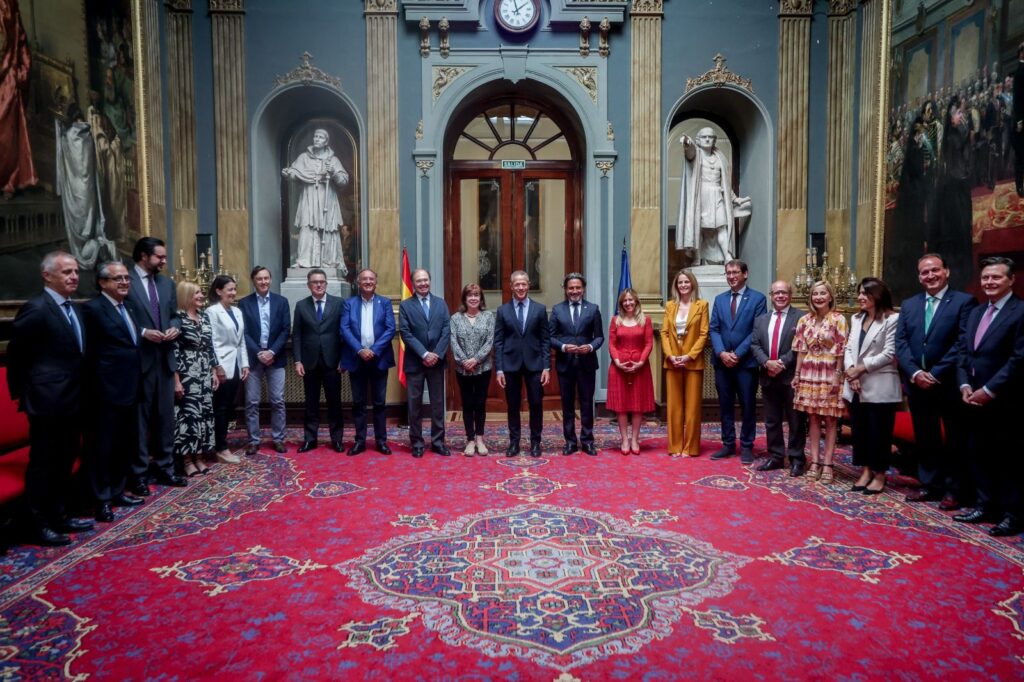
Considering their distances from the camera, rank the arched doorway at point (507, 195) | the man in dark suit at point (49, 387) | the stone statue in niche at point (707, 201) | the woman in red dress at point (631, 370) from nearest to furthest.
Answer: the man in dark suit at point (49, 387), the woman in red dress at point (631, 370), the stone statue in niche at point (707, 201), the arched doorway at point (507, 195)

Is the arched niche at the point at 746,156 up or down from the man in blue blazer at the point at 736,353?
up

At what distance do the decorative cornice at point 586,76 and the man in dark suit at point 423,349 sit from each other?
3.42 meters

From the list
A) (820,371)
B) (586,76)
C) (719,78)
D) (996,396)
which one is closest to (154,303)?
(820,371)

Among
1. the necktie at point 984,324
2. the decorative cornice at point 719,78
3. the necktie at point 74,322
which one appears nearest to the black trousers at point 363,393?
the necktie at point 74,322

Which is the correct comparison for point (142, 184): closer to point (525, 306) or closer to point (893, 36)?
point (525, 306)

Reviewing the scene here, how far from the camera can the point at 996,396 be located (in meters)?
3.93

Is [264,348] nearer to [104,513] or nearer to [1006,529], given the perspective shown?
[104,513]

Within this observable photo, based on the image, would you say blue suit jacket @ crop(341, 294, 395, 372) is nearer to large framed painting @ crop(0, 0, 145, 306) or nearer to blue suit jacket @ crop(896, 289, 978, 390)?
large framed painting @ crop(0, 0, 145, 306)

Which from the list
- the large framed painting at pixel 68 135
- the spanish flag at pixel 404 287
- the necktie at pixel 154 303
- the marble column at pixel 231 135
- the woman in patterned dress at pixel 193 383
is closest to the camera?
the large framed painting at pixel 68 135

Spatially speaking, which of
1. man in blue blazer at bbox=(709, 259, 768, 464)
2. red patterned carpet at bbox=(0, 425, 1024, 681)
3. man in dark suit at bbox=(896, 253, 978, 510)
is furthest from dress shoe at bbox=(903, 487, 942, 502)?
man in blue blazer at bbox=(709, 259, 768, 464)

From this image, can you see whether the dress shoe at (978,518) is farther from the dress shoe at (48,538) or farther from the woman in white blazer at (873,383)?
the dress shoe at (48,538)

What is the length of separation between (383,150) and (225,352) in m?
3.25

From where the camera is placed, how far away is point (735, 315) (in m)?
5.91

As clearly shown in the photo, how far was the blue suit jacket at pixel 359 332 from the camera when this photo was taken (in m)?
6.09
